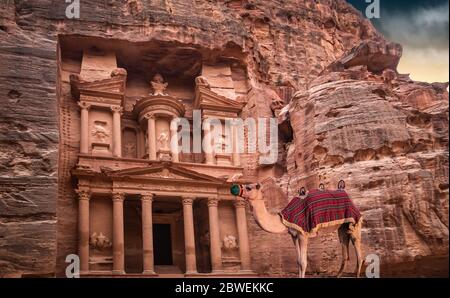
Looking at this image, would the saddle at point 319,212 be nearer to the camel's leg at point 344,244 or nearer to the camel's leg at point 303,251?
the camel's leg at point 303,251

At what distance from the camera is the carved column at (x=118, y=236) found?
57.9 feet

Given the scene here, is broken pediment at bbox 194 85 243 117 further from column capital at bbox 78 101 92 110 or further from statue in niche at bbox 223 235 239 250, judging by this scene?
statue in niche at bbox 223 235 239 250

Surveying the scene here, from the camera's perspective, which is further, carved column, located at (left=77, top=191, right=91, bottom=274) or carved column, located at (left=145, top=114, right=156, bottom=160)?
carved column, located at (left=145, top=114, right=156, bottom=160)

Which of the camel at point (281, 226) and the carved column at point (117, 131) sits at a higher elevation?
the carved column at point (117, 131)

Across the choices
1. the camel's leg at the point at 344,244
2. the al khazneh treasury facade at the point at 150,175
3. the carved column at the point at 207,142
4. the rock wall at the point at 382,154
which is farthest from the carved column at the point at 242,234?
the camel's leg at the point at 344,244

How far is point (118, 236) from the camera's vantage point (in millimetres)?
18094

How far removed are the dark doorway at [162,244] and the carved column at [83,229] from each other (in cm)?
355

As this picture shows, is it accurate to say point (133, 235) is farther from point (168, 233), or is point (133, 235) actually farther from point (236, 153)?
point (236, 153)

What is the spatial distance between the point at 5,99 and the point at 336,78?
39.3 ft

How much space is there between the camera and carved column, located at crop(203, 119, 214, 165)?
21.8 metres

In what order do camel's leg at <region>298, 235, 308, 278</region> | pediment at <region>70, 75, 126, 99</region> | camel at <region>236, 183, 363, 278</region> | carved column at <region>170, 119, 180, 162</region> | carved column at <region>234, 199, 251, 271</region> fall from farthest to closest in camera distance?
1. carved column at <region>170, 119, 180, 162</region>
2. pediment at <region>70, 75, 126, 99</region>
3. carved column at <region>234, 199, 251, 271</region>
4. camel at <region>236, 183, 363, 278</region>
5. camel's leg at <region>298, 235, 308, 278</region>

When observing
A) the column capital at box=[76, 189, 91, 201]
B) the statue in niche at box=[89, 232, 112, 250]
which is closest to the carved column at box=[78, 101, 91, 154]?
the column capital at box=[76, 189, 91, 201]

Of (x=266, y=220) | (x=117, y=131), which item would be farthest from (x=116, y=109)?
(x=266, y=220)

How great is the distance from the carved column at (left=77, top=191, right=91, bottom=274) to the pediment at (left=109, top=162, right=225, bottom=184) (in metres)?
1.35
